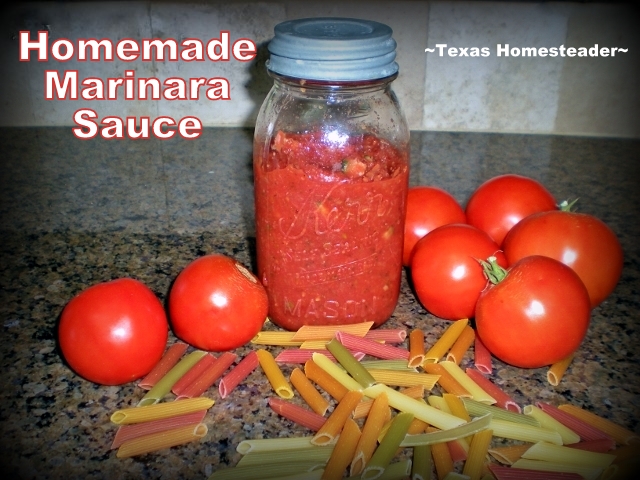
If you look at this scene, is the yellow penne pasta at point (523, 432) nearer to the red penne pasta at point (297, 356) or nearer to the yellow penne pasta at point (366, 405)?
the yellow penne pasta at point (366, 405)

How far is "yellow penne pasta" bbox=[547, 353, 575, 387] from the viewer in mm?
874

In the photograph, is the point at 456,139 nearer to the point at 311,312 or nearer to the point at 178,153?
the point at 178,153

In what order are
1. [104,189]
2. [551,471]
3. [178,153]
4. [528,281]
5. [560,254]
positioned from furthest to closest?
[178,153] < [104,189] < [560,254] < [528,281] < [551,471]

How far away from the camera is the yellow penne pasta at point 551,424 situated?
77cm

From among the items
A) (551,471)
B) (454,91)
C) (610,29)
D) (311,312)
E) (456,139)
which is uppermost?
(610,29)

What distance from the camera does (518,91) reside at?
64.9 inches

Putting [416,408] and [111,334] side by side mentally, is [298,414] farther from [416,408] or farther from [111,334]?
[111,334]

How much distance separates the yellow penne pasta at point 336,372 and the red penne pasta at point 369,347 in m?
0.04

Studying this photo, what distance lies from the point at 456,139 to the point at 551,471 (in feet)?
3.59

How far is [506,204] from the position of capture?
3.58 feet

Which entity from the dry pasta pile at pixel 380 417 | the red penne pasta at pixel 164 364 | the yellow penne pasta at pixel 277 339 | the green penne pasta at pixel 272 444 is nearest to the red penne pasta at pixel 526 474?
the dry pasta pile at pixel 380 417

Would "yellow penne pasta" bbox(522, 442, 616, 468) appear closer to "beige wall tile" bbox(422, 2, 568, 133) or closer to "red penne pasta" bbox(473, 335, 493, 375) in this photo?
"red penne pasta" bbox(473, 335, 493, 375)

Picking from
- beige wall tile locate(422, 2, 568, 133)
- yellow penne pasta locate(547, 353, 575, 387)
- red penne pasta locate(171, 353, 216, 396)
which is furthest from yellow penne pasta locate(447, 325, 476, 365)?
beige wall tile locate(422, 2, 568, 133)

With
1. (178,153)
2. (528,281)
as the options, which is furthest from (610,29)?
(178,153)
